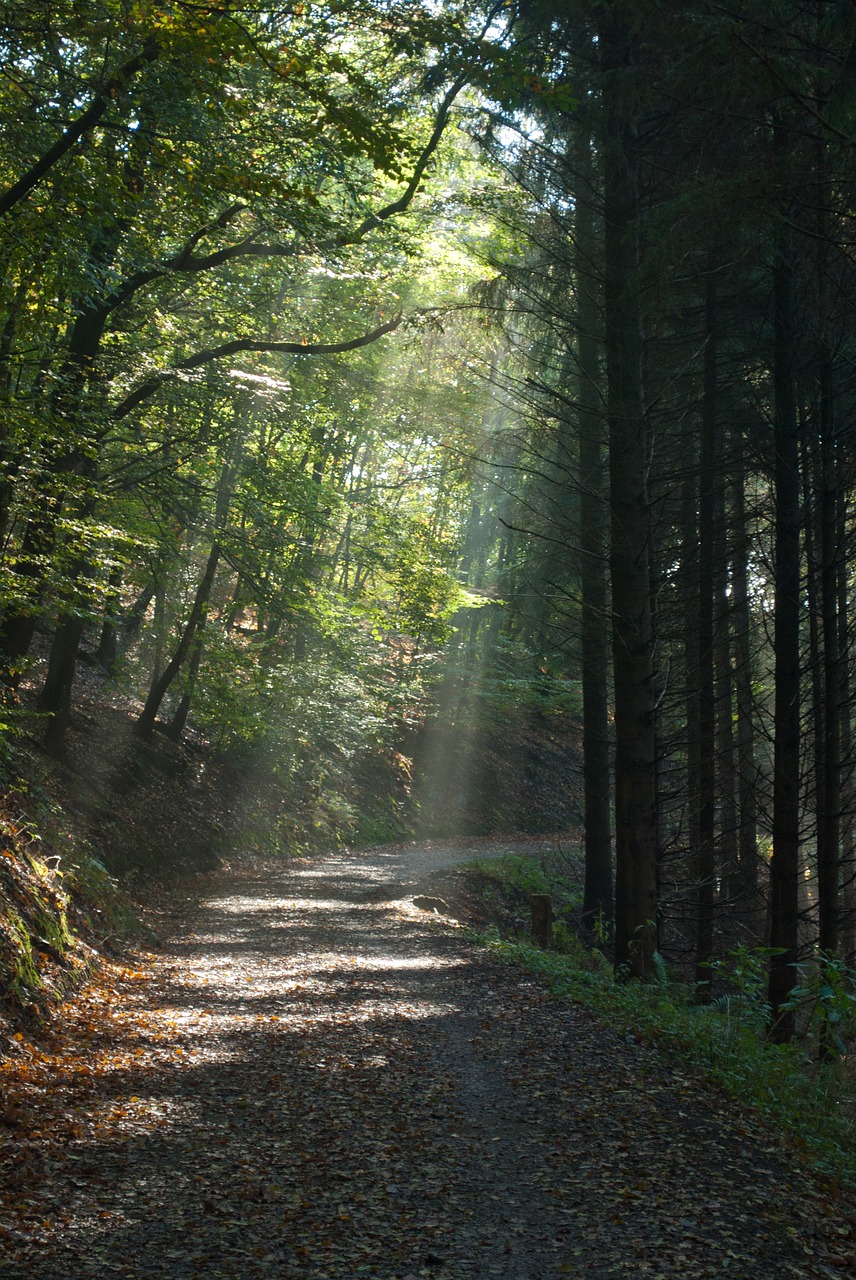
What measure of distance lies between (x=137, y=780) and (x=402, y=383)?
12058 millimetres

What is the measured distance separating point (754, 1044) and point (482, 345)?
11.2 meters

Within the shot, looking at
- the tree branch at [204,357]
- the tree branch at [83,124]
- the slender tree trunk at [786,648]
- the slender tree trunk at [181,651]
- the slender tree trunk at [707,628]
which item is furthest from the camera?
the slender tree trunk at [181,651]

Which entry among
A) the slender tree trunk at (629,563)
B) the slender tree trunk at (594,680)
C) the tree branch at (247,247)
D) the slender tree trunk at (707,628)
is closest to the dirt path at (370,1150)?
the slender tree trunk at (629,563)

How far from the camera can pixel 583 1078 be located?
6.23m

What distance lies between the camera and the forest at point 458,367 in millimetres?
8266

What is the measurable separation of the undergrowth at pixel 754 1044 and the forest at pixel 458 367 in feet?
0.56

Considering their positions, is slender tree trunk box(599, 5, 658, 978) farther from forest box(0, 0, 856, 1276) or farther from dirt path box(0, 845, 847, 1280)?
dirt path box(0, 845, 847, 1280)

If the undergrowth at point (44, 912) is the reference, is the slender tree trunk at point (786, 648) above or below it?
above

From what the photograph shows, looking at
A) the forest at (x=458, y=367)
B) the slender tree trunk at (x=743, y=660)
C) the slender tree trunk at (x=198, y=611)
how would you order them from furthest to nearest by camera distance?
1. the slender tree trunk at (x=198, y=611)
2. the slender tree trunk at (x=743, y=660)
3. the forest at (x=458, y=367)

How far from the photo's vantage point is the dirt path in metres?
3.93

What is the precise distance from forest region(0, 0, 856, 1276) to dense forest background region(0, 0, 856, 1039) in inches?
2.8

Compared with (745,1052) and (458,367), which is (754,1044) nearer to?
(745,1052)

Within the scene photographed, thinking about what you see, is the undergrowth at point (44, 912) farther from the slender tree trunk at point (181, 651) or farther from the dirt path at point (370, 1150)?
the slender tree trunk at point (181, 651)

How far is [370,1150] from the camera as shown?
16.7 ft
